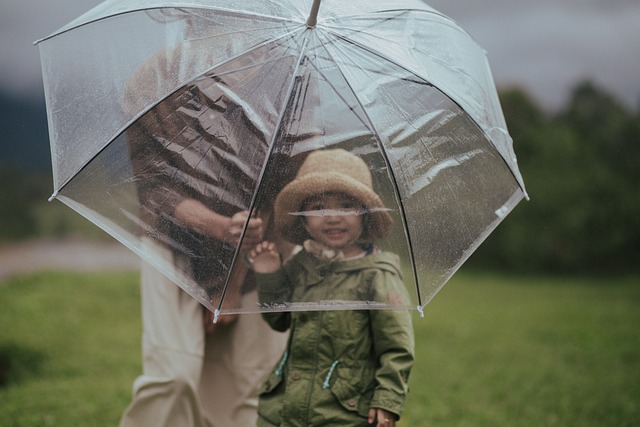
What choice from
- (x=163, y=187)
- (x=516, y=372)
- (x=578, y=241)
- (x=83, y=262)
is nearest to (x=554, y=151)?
(x=578, y=241)

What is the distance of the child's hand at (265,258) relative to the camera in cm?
242

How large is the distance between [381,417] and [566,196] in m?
8.09

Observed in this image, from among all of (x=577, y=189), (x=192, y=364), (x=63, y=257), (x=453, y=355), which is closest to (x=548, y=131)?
(x=577, y=189)

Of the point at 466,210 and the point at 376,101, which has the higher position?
the point at 376,101

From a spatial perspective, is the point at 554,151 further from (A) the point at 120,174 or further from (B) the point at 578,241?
(A) the point at 120,174

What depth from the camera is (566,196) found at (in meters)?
10.2

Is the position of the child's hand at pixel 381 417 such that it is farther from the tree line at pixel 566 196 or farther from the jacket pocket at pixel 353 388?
the tree line at pixel 566 196

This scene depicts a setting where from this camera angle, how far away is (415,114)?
8.22 ft

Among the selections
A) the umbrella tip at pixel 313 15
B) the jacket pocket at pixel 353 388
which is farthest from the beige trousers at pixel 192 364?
the umbrella tip at pixel 313 15

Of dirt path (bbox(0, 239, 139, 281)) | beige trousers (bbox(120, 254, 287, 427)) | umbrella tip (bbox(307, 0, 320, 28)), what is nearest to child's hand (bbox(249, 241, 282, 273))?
umbrella tip (bbox(307, 0, 320, 28))

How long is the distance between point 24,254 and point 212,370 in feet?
23.1

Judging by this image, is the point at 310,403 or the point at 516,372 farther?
the point at 516,372

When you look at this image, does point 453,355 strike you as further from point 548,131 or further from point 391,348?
point 548,131

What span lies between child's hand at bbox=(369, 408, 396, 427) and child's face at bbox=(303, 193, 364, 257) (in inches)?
22.1
